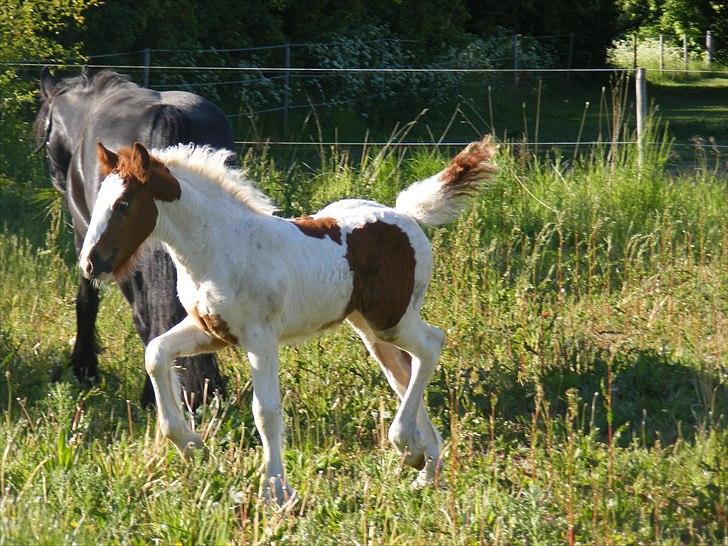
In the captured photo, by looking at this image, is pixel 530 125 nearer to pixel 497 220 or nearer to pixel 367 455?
pixel 497 220

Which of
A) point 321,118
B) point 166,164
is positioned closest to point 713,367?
point 166,164

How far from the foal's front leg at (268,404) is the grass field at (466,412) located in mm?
129

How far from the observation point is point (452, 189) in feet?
17.5

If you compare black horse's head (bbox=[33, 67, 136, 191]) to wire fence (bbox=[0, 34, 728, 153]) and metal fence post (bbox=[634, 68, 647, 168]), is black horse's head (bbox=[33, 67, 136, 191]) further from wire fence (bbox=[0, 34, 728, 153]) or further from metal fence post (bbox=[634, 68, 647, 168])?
wire fence (bbox=[0, 34, 728, 153])

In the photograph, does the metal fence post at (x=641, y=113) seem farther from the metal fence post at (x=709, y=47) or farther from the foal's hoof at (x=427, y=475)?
the metal fence post at (x=709, y=47)

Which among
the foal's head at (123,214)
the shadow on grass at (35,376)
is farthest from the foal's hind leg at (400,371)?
the shadow on grass at (35,376)

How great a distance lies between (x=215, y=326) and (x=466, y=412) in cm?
161

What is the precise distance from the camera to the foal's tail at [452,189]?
5305mm

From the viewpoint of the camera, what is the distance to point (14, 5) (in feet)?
25.5

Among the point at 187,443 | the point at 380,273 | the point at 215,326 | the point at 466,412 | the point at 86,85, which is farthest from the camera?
the point at 86,85

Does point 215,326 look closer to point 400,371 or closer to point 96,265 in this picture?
point 96,265

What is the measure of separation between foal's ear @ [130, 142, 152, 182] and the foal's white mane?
187 mm

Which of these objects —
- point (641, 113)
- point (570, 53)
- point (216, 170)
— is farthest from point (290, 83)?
point (216, 170)

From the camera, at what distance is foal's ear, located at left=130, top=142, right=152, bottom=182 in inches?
170
